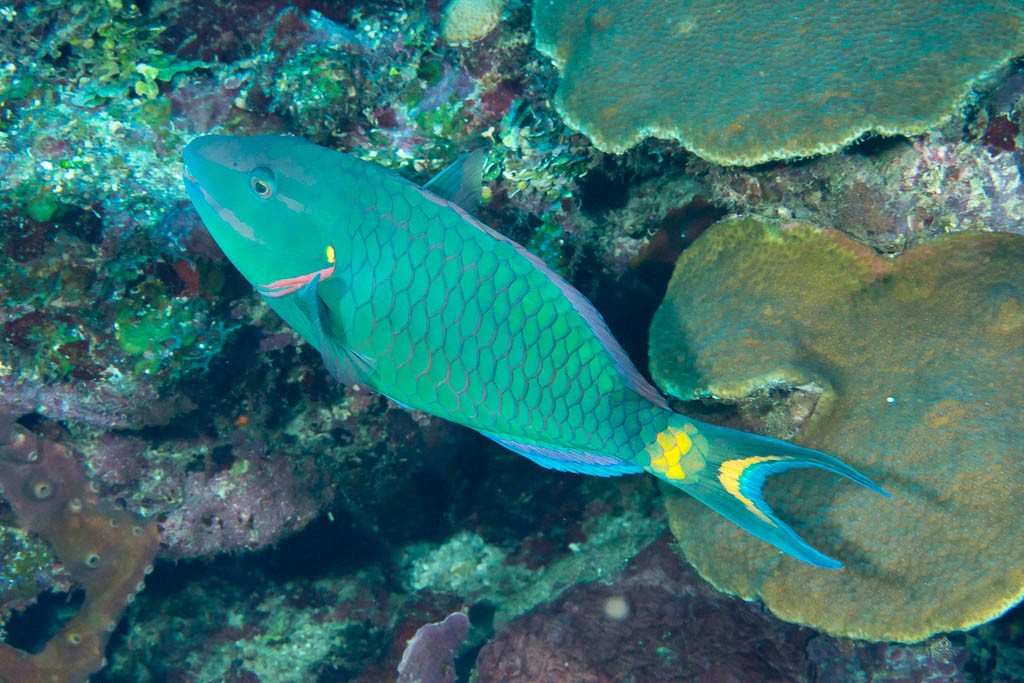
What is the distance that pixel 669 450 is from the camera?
2076 millimetres

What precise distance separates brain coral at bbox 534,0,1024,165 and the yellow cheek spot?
127cm

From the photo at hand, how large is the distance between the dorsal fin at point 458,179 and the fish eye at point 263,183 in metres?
0.55

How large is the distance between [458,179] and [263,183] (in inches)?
28.0

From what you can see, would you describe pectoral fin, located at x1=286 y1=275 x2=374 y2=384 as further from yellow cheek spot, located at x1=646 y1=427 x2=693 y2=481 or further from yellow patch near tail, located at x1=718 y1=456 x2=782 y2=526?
yellow patch near tail, located at x1=718 y1=456 x2=782 y2=526

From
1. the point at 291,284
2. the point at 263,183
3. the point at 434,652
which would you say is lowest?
the point at 434,652

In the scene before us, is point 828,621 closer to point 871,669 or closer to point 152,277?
point 871,669

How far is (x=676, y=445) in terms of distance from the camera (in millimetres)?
2074

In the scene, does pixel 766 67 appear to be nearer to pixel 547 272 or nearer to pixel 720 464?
pixel 547 272

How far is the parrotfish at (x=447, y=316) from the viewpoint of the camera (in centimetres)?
197

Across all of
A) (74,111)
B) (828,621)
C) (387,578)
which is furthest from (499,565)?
(74,111)

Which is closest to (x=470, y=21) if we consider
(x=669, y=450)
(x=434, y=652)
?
(x=669, y=450)

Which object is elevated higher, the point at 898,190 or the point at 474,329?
the point at 898,190

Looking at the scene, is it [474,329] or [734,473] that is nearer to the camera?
[474,329]

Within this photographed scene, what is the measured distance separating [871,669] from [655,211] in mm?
2799
